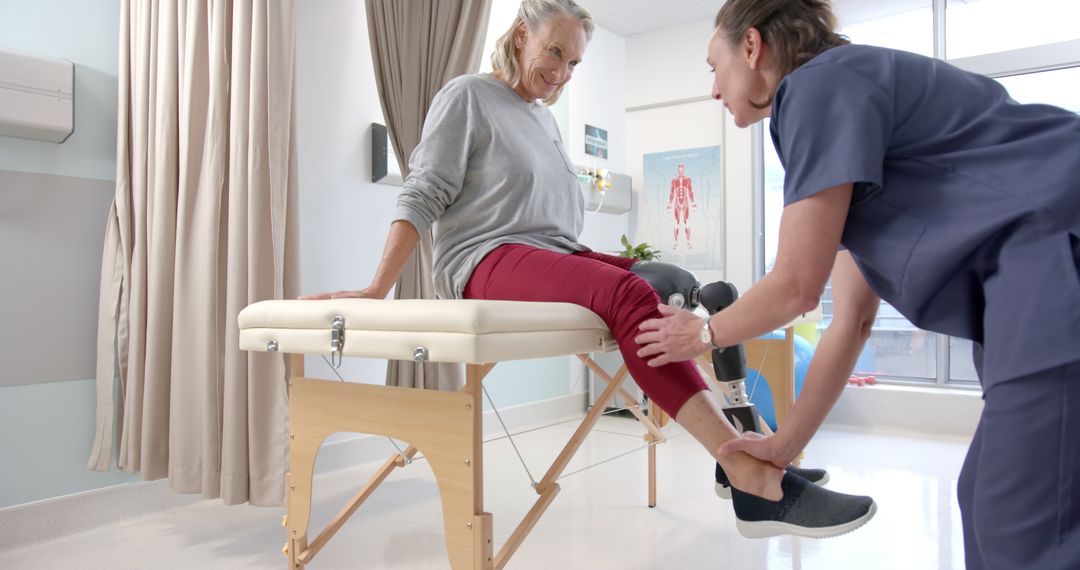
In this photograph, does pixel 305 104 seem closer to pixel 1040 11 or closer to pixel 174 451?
pixel 174 451

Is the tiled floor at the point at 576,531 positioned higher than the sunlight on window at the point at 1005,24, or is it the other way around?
the sunlight on window at the point at 1005,24

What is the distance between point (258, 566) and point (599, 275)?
117cm

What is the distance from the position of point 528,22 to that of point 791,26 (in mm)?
863

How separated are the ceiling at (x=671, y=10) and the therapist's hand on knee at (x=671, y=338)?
329cm

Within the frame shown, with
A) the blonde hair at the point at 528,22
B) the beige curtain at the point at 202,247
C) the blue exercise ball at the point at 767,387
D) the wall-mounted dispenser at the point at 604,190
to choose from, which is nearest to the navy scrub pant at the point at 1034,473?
the blonde hair at the point at 528,22

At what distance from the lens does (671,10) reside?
434cm

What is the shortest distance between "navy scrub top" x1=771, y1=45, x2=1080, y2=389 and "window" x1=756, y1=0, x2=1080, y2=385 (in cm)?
317

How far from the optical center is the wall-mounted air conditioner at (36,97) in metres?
1.87

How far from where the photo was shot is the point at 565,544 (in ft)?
6.49

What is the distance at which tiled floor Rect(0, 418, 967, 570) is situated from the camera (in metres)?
1.84

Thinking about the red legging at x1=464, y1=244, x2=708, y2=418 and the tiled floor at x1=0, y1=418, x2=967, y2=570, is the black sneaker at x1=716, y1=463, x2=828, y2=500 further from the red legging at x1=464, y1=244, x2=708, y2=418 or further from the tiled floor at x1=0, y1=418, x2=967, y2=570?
the tiled floor at x1=0, y1=418, x2=967, y2=570

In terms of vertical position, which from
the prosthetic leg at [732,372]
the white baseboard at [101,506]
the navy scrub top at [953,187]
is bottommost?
the white baseboard at [101,506]

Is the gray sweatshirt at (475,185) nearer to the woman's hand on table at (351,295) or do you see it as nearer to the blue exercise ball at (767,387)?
the woman's hand on table at (351,295)

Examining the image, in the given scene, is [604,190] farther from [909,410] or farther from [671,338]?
[671,338]
